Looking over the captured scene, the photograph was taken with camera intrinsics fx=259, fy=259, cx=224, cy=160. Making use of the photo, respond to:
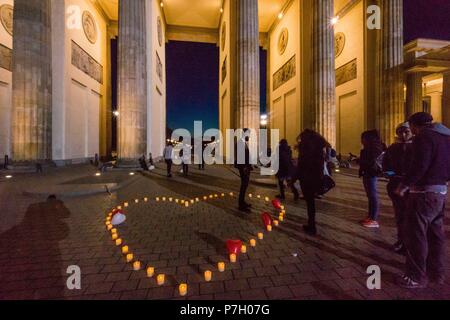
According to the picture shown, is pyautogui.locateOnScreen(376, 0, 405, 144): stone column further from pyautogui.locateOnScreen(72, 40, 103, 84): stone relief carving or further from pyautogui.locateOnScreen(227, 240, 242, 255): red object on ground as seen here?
pyautogui.locateOnScreen(72, 40, 103, 84): stone relief carving

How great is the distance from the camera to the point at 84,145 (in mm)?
21562

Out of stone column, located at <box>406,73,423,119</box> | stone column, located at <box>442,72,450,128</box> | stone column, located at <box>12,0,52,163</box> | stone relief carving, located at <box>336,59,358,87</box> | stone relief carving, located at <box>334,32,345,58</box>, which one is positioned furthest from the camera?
stone relief carving, located at <box>334,32,345,58</box>

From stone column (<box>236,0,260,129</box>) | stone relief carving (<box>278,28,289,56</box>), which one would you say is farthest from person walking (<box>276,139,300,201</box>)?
stone relief carving (<box>278,28,289,56</box>)

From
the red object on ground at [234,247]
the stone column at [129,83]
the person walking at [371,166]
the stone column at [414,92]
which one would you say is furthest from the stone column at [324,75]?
the red object on ground at [234,247]

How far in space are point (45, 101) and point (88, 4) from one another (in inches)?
513

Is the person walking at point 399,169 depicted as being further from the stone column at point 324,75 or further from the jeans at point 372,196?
the stone column at point 324,75

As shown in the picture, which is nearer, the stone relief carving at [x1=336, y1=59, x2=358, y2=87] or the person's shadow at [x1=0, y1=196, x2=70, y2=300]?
the person's shadow at [x1=0, y1=196, x2=70, y2=300]

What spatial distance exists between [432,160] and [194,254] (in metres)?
3.12

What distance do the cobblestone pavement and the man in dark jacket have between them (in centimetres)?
20

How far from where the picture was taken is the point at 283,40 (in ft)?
87.8

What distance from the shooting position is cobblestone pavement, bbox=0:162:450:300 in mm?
2760

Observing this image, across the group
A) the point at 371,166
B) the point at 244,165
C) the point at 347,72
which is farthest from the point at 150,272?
the point at 347,72
